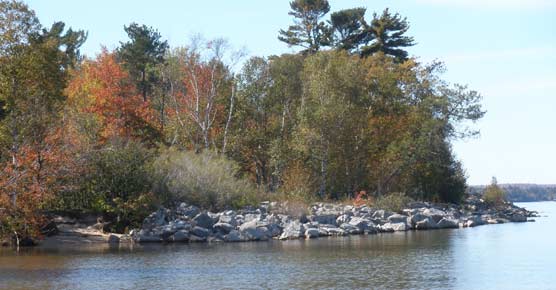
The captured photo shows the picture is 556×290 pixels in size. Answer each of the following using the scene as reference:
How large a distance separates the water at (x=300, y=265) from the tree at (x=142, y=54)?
36.2 metres

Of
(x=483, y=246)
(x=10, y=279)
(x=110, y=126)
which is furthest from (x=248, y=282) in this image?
(x=110, y=126)

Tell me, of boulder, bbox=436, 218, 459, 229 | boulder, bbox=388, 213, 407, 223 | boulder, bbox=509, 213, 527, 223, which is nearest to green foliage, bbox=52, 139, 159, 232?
boulder, bbox=388, 213, 407, 223

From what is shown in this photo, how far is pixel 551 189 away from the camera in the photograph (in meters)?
195

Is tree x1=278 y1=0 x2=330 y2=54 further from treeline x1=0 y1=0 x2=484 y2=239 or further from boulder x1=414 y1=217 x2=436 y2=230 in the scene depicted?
boulder x1=414 y1=217 x2=436 y2=230

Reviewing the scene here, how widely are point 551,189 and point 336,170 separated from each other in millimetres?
148284

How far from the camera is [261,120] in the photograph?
2554 inches

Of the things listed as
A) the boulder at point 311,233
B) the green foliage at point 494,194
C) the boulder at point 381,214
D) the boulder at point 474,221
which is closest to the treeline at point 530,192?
the green foliage at point 494,194

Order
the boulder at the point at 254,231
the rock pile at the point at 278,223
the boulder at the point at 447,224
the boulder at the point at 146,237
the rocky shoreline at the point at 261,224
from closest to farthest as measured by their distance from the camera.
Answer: the boulder at the point at 146,237, the rocky shoreline at the point at 261,224, the rock pile at the point at 278,223, the boulder at the point at 254,231, the boulder at the point at 447,224

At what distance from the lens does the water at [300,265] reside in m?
25.9

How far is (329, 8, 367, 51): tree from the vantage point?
249 ft

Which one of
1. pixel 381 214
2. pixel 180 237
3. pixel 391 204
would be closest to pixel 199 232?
pixel 180 237

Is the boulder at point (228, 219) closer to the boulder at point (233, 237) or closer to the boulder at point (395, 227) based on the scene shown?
the boulder at point (233, 237)

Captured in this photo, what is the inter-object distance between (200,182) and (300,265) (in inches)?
705

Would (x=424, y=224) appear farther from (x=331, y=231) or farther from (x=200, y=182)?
(x=200, y=182)
